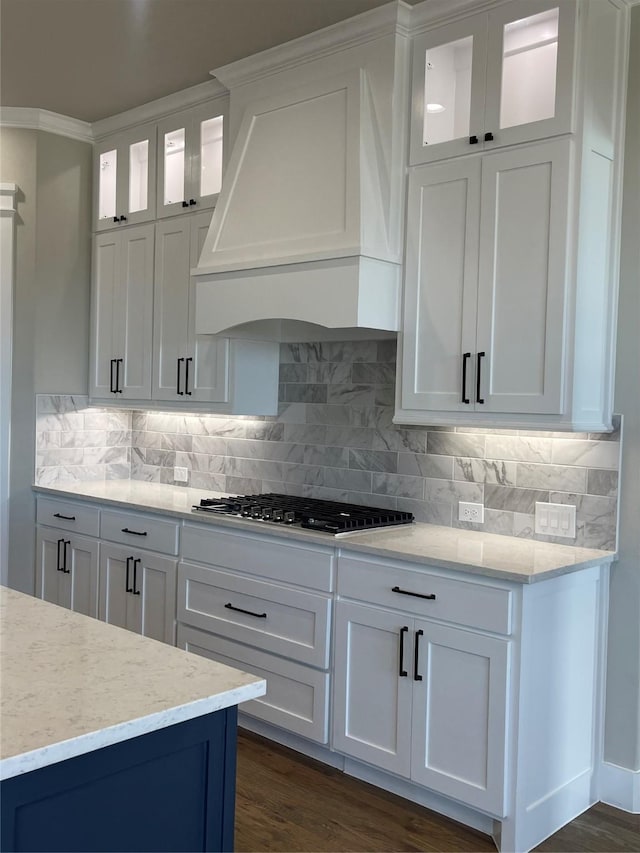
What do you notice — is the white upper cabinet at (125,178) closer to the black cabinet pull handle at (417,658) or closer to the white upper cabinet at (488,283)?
the white upper cabinet at (488,283)

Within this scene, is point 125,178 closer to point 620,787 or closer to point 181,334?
point 181,334

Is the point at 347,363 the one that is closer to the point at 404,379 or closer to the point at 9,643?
the point at 404,379

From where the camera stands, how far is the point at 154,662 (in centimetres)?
164

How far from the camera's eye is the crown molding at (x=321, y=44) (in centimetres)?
321

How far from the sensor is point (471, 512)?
3.47 metres

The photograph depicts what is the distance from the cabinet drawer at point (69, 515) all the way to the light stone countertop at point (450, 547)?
1.43 feet

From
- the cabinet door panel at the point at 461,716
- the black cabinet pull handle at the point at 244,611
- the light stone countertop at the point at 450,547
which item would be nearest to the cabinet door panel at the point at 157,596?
the light stone countertop at the point at 450,547

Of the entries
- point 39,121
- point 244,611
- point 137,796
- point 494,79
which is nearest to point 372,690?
point 244,611

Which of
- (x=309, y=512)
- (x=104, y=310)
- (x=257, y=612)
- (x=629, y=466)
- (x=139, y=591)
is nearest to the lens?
(x=629, y=466)

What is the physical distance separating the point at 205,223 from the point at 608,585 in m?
2.53

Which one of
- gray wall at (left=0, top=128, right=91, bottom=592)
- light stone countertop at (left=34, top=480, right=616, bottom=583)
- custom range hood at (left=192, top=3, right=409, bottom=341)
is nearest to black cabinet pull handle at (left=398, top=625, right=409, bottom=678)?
light stone countertop at (left=34, top=480, right=616, bottom=583)

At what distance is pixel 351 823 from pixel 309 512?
1241 mm

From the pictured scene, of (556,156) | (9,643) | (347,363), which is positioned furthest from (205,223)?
(9,643)

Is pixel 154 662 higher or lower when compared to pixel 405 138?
lower
